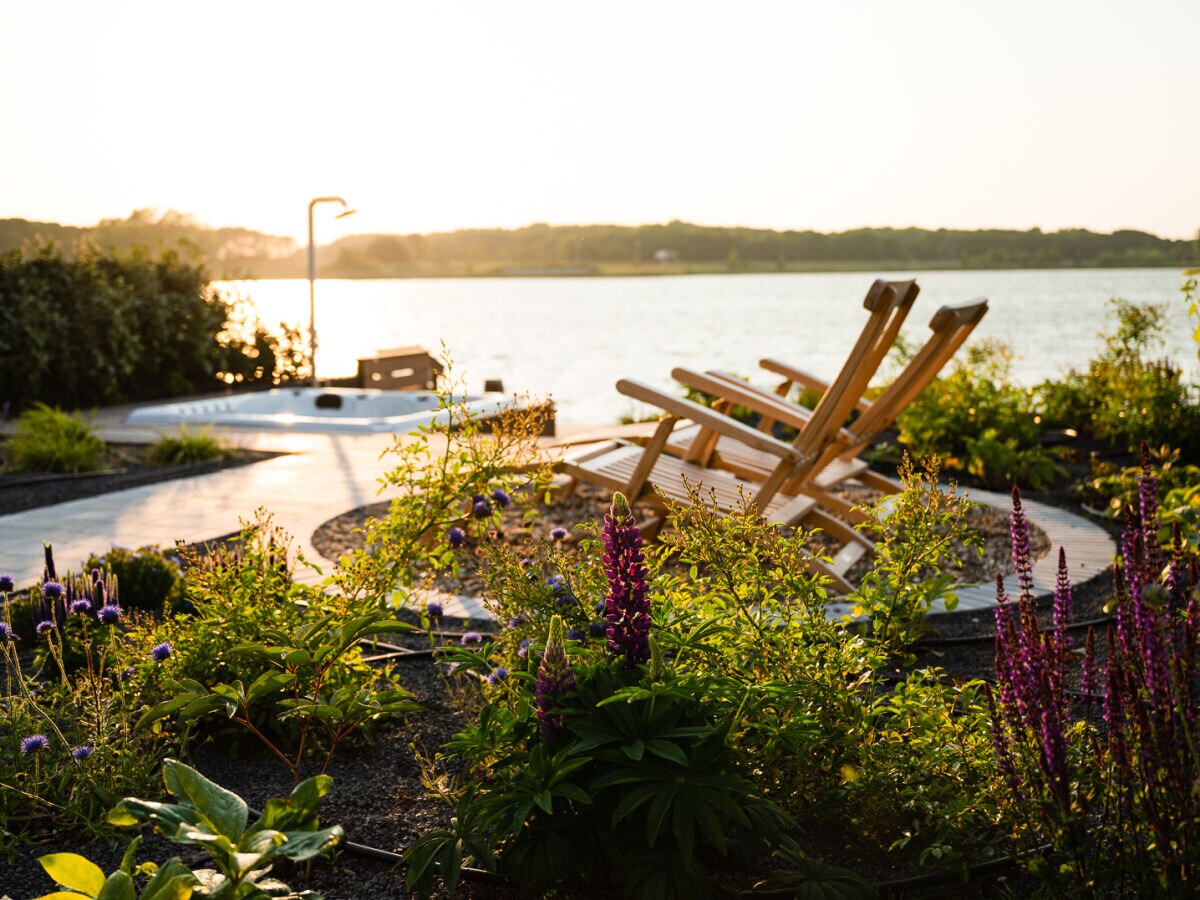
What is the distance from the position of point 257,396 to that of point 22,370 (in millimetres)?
2402

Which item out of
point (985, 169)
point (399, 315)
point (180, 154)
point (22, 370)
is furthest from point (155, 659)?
point (399, 315)

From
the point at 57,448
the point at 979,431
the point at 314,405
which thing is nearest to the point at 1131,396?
the point at 979,431

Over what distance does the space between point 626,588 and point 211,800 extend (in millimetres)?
800

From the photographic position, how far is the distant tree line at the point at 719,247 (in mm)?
24750

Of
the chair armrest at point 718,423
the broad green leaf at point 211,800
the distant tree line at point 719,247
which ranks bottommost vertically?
the broad green leaf at point 211,800

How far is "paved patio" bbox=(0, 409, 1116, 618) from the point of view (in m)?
5.05

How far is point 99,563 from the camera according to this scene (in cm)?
443

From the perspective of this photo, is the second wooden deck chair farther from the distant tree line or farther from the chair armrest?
the distant tree line

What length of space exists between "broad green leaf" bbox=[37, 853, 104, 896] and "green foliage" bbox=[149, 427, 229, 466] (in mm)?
6812

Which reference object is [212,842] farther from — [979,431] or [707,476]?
[979,431]

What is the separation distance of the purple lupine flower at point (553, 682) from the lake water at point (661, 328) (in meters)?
1.51

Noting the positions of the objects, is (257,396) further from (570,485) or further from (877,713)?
(877,713)

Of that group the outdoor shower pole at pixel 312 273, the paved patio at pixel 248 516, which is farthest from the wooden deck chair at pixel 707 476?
the outdoor shower pole at pixel 312 273

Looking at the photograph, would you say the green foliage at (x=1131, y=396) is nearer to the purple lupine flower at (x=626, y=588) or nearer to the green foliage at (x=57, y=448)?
the purple lupine flower at (x=626, y=588)
